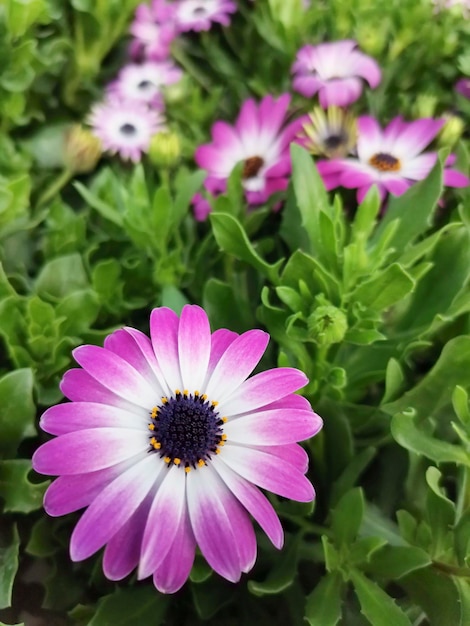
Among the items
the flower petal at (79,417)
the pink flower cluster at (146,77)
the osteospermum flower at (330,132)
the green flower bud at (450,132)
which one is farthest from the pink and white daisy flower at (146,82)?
the flower petal at (79,417)

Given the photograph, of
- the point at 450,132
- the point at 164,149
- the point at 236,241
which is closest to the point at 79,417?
the point at 236,241

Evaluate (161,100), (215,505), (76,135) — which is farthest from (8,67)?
(215,505)

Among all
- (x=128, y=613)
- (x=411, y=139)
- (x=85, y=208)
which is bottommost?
(x=128, y=613)

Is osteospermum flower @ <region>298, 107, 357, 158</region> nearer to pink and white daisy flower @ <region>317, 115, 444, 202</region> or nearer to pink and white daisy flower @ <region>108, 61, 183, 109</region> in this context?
pink and white daisy flower @ <region>317, 115, 444, 202</region>

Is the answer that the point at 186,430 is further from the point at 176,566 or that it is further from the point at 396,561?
the point at 396,561

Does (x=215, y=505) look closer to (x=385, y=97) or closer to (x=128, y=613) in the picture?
(x=128, y=613)

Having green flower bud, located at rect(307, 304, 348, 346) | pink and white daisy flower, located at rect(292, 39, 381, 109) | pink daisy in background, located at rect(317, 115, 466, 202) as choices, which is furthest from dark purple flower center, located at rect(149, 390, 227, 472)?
pink and white daisy flower, located at rect(292, 39, 381, 109)

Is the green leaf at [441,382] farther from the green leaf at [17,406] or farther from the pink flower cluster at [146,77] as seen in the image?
the pink flower cluster at [146,77]
